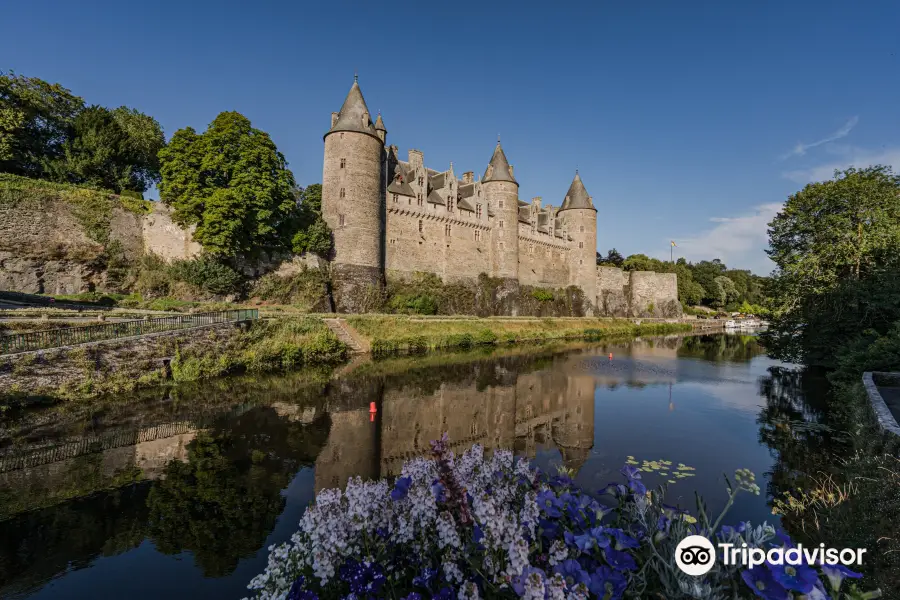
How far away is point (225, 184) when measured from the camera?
90.3 feet

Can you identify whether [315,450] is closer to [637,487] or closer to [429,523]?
[429,523]

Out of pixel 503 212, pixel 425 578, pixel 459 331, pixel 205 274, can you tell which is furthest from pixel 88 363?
pixel 503 212

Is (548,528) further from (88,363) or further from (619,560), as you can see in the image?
(88,363)

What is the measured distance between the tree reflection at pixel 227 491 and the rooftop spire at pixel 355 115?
84.6 ft

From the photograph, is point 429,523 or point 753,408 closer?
point 429,523

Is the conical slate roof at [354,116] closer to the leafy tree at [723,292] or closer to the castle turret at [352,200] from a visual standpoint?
the castle turret at [352,200]

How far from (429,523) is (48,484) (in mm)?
8393

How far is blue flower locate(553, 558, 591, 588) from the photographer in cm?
230

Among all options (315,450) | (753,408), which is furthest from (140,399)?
(753,408)

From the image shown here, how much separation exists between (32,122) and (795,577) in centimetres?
4225

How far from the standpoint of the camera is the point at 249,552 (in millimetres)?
5730

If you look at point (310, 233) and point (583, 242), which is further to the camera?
point (583, 242)

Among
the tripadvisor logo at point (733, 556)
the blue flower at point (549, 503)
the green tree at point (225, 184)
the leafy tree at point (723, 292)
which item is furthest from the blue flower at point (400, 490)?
the leafy tree at point (723, 292)

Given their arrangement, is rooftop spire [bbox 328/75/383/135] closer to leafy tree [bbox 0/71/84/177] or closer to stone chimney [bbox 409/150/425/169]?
stone chimney [bbox 409/150/425/169]
